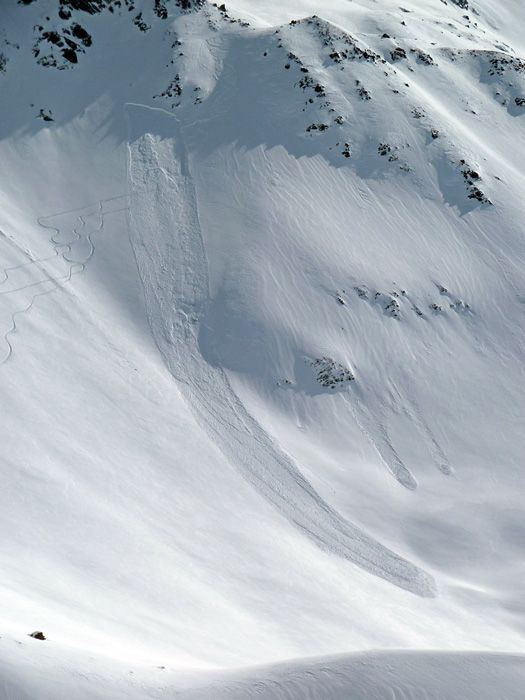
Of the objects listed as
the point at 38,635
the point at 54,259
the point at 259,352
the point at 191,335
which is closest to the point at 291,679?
the point at 38,635

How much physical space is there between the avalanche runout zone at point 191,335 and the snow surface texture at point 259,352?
12 cm

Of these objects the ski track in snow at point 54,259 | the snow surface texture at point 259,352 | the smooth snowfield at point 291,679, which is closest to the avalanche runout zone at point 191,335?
the snow surface texture at point 259,352

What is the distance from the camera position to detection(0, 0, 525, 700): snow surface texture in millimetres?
22734

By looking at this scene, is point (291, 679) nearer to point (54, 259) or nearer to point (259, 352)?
point (259, 352)

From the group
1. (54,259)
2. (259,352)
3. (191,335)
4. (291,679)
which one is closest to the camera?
(291,679)

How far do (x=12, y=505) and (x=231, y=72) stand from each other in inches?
1200

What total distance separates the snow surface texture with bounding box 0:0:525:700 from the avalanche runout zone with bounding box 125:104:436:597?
4.8 inches

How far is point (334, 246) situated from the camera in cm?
4238

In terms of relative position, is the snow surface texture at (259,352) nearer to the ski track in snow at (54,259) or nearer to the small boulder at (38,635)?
the ski track in snow at (54,259)

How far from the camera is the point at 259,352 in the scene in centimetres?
3847

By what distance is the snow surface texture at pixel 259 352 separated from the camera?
74.6 feet

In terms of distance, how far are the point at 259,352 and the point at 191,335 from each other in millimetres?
2901

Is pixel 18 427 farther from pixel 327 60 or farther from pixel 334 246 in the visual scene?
pixel 327 60

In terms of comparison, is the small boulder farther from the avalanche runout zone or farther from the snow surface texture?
the avalanche runout zone
